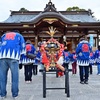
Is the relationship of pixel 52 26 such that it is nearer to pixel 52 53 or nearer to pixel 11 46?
pixel 52 53

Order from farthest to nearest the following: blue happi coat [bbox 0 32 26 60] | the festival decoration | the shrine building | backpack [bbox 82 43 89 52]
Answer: the shrine building, backpack [bbox 82 43 89 52], the festival decoration, blue happi coat [bbox 0 32 26 60]

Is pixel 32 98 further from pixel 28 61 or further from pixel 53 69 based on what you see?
pixel 28 61

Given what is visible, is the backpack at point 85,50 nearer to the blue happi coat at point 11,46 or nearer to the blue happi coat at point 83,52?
the blue happi coat at point 83,52

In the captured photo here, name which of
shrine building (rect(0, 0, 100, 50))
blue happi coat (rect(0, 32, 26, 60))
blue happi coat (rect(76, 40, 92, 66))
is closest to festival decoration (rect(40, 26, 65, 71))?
blue happi coat (rect(76, 40, 92, 66))

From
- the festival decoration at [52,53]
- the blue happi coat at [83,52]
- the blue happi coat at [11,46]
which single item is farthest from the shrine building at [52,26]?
the blue happi coat at [11,46]

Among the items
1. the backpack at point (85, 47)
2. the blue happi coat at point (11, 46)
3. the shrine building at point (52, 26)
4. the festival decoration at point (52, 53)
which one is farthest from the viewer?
the shrine building at point (52, 26)

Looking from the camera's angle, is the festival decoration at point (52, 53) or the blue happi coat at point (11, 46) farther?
the festival decoration at point (52, 53)

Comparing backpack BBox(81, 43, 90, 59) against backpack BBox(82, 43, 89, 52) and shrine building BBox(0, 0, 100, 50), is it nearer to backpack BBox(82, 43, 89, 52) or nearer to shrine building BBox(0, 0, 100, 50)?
backpack BBox(82, 43, 89, 52)

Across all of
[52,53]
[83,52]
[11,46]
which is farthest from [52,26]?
[11,46]

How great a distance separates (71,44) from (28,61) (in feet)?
67.5

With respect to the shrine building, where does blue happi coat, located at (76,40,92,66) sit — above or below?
below

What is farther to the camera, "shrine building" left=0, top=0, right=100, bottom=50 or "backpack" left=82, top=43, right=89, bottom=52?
"shrine building" left=0, top=0, right=100, bottom=50

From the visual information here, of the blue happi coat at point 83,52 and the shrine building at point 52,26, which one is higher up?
the shrine building at point 52,26

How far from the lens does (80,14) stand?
3522 cm
